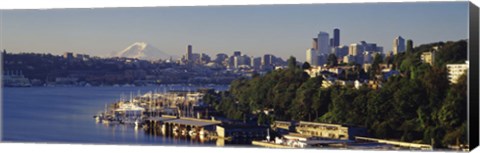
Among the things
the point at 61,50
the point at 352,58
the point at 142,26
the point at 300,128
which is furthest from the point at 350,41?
the point at 61,50

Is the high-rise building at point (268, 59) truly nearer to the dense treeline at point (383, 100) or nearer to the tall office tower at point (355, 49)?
the dense treeline at point (383, 100)

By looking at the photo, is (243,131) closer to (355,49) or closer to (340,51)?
(340,51)

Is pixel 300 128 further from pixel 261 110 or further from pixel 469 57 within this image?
pixel 469 57

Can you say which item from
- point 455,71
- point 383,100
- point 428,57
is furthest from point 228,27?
point 455,71

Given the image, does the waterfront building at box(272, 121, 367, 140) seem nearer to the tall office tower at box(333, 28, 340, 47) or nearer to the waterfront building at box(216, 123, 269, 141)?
the waterfront building at box(216, 123, 269, 141)

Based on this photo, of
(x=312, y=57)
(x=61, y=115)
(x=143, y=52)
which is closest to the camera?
(x=312, y=57)

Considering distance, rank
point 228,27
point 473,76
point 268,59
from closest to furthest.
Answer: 1. point 473,76
2. point 268,59
3. point 228,27

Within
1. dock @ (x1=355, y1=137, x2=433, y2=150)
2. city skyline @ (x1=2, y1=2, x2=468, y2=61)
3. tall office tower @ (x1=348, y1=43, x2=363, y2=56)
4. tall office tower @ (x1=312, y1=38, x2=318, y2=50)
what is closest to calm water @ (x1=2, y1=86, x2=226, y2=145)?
city skyline @ (x1=2, y1=2, x2=468, y2=61)
